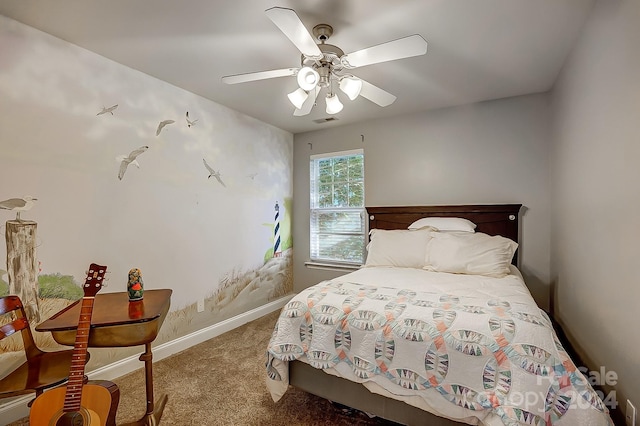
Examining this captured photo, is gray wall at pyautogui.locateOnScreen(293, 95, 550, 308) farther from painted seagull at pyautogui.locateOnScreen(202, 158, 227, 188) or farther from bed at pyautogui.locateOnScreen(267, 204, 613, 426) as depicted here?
painted seagull at pyautogui.locateOnScreen(202, 158, 227, 188)

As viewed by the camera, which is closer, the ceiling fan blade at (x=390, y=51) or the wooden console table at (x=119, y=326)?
the wooden console table at (x=119, y=326)

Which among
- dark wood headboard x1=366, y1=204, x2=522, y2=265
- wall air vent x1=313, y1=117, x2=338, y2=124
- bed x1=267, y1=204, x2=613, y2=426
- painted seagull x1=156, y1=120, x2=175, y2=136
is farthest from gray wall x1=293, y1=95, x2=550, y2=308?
painted seagull x1=156, y1=120, x2=175, y2=136

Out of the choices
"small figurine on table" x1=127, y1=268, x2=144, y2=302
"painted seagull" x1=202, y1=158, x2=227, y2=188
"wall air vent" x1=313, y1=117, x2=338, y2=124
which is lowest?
"small figurine on table" x1=127, y1=268, x2=144, y2=302

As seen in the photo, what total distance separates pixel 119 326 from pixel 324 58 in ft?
6.11

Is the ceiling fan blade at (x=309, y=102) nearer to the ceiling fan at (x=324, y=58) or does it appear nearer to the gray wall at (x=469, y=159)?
the ceiling fan at (x=324, y=58)

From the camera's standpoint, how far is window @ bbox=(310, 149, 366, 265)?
3932 mm

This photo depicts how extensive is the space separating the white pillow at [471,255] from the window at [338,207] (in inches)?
48.7

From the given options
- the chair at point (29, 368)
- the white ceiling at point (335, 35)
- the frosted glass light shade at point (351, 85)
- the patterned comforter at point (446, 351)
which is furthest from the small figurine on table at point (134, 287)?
the frosted glass light shade at point (351, 85)

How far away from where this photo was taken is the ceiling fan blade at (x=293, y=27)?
1382mm

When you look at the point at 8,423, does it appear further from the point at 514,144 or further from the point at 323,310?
the point at 514,144

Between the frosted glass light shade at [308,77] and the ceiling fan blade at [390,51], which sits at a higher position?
the ceiling fan blade at [390,51]

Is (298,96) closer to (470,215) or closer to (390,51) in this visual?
(390,51)

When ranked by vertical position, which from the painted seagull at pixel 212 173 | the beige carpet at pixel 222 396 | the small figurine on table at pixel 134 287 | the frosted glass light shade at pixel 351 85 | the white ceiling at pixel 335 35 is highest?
the white ceiling at pixel 335 35

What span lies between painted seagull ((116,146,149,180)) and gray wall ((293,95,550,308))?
2.23 metres
